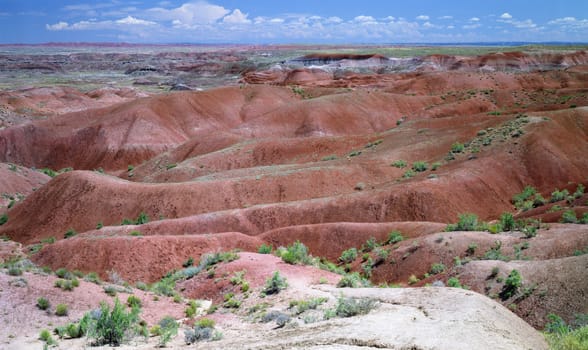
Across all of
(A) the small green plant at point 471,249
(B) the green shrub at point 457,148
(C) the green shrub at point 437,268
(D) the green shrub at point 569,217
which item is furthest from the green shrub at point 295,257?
(B) the green shrub at point 457,148

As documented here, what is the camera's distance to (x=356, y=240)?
24203 mm

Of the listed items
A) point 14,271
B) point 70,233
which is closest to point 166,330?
point 14,271

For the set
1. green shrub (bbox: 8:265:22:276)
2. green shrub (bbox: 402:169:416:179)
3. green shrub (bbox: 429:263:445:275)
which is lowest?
green shrub (bbox: 429:263:445:275)

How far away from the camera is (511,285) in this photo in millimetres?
14711

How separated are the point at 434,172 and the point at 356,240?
36.6 ft

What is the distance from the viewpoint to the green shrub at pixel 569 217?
808 inches

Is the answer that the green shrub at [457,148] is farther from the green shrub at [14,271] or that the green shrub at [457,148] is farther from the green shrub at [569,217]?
the green shrub at [14,271]

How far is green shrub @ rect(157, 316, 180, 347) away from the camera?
10562 mm

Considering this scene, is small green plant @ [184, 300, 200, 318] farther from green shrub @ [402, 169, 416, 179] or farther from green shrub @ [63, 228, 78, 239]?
green shrub @ [402, 169, 416, 179]

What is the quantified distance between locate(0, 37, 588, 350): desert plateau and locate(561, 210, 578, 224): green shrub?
113 mm

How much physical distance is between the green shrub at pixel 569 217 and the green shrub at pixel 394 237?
679cm

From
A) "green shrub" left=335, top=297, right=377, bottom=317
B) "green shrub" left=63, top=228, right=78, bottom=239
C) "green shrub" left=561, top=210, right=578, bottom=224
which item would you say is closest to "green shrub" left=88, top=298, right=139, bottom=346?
"green shrub" left=335, top=297, right=377, bottom=317

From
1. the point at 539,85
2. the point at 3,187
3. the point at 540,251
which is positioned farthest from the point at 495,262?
the point at 539,85

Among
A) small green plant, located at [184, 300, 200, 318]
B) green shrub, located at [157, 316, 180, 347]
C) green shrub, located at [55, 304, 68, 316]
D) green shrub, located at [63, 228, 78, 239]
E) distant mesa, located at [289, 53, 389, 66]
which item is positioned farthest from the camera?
distant mesa, located at [289, 53, 389, 66]
